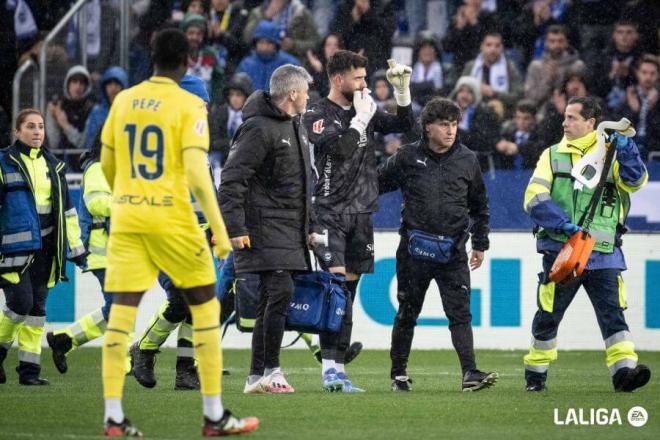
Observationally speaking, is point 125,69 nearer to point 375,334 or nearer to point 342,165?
point 375,334

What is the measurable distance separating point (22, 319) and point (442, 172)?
380cm

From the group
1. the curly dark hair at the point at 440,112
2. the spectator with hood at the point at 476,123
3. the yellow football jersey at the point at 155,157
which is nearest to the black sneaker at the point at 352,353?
the curly dark hair at the point at 440,112

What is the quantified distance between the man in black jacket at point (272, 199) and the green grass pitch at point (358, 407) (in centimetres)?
46

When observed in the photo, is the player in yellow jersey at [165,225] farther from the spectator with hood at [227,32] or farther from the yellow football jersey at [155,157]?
the spectator with hood at [227,32]

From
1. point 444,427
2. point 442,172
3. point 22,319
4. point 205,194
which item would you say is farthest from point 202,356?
point 22,319

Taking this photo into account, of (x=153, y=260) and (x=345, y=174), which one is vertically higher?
(x=345, y=174)

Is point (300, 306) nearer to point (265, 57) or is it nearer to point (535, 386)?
point (535, 386)

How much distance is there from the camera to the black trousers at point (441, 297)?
10305 mm

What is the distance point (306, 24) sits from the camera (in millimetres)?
19281

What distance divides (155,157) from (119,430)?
58.2 inches

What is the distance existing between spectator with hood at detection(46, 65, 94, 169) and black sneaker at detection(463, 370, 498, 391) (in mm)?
9489

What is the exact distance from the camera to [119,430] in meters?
7.30

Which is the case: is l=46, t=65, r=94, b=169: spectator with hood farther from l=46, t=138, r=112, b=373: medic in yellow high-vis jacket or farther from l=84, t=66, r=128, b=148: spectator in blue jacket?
l=46, t=138, r=112, b=373: medic in yellow high-vis jacket

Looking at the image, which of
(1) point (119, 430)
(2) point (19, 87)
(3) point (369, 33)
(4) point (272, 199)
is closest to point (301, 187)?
(4) point (272, 199)
